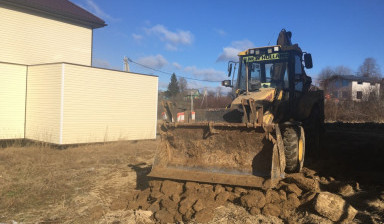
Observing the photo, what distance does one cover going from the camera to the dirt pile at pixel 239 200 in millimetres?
4859

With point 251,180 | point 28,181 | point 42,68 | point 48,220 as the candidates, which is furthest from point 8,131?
point 251,180

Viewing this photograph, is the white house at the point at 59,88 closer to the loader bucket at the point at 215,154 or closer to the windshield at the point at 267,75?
the loader bucket at the point at 215,154

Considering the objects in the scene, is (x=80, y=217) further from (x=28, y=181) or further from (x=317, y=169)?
(x=317, y=169)

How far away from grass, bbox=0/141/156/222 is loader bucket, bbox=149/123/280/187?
1481 mm

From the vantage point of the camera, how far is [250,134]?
5945 mm

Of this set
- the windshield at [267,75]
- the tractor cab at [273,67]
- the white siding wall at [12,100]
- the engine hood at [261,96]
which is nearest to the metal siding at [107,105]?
the white siding wall at [12,100]

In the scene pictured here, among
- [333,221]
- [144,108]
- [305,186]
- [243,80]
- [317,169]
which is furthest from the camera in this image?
[144,108]

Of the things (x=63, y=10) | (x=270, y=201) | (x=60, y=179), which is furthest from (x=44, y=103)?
(x=270, y=201)

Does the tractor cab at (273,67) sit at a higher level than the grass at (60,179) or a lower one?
higher

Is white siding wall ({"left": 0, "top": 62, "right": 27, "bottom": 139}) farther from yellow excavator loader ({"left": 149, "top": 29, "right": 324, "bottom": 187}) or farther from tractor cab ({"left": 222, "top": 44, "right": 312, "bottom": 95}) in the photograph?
tractor cab ({"left": 222, "top": 44, "right": 312, "bottom": 95})

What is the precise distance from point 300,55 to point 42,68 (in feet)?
35.8

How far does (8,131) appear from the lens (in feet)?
45.6

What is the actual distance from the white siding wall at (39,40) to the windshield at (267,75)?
11.8 metres

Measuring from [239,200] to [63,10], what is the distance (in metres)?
14.9
